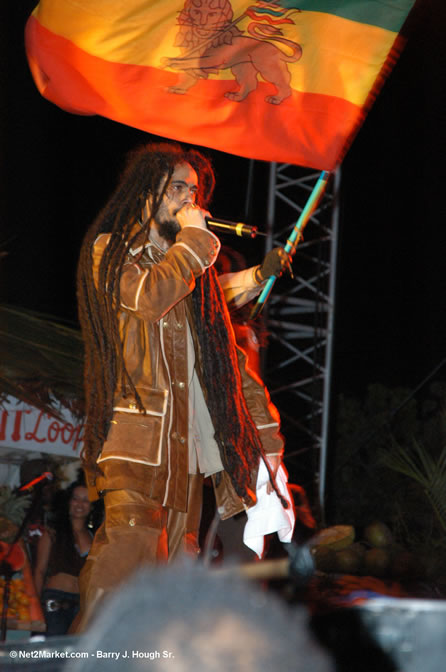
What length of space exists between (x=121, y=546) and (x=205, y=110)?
7.24ft

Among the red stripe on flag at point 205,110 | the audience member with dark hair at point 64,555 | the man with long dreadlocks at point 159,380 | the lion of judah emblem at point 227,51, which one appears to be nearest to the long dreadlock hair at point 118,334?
the man with long dreadlocks at point 159,380

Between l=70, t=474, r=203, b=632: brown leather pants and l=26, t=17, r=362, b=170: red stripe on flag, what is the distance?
6.26 feet

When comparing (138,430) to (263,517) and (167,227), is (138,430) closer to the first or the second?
(263,517)

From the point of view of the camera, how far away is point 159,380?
3275 millimetres

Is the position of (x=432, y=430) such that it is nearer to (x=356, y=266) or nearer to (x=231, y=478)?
(x=356, y=266)

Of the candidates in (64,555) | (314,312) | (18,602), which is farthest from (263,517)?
(314,312)

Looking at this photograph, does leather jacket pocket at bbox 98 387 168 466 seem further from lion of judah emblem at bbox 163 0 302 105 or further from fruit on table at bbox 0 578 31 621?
fruit on table at bbox 0 578 31 621

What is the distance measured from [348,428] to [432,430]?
43.8 inches

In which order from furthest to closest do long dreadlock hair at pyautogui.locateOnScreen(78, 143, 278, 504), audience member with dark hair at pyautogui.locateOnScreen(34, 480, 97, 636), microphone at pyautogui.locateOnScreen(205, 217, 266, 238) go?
audience member with dark hair at pyautogui.locateOnScreen(34, 480, 97, 636) < microphone at pyautogui.locateOnScreen(205, 217, 266, 238) < long dreadlock hair at pyautogui.locateOnScreen(78, 143, 278, 504)

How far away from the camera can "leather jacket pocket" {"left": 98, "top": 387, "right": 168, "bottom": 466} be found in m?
3.15

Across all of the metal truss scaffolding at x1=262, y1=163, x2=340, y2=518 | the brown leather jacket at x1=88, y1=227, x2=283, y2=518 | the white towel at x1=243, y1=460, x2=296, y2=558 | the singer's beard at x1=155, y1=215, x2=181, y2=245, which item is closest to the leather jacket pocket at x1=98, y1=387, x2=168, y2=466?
the brown leather jacket at x1=88, y1=227, x2=283, y2=518

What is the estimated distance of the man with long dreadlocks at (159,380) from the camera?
3.13m

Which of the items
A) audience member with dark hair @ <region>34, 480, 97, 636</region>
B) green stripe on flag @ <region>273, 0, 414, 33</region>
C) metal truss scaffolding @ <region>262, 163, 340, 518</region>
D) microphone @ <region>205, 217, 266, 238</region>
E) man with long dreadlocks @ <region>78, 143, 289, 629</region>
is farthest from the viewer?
metal truss scaffolding @ <region>262, 163, 340, 518</region>

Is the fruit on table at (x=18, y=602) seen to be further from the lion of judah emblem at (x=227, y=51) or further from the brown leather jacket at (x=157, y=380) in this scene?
the lion of judah emblem at (x=227, y=51)
